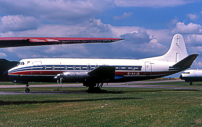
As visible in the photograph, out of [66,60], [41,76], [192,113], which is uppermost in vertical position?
[66,60]

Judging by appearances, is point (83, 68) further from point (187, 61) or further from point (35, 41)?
point (35, 41)

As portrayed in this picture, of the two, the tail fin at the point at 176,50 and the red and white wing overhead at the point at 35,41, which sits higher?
the tail fin at the point at 176,50

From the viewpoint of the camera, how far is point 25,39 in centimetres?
1224

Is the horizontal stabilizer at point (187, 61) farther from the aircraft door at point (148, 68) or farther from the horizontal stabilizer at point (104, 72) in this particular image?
the horizontal stabilizer at point (104, 72)

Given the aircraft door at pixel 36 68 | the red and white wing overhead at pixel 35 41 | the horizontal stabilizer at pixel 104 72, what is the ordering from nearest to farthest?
1. the red and white wing overhead at pixel 35 41
2. the horizontal stabilizer at pixel 104 72
3. the aircraft door at pixel 36 68

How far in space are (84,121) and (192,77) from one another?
53765 millimetres

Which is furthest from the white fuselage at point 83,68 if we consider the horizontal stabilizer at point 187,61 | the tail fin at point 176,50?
the tail fin at point 176,50

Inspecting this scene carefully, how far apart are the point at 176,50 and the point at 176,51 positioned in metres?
0.17

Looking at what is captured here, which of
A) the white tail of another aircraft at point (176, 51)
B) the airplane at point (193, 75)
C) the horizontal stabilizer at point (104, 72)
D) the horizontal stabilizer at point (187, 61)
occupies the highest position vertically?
the white tail of another aircraft at point (176, 51)

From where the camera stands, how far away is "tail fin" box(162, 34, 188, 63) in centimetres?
3484

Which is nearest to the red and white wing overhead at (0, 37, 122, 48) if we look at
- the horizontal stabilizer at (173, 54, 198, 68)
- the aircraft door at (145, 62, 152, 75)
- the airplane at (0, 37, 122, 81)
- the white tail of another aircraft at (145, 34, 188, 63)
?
the airplane at (0, 37, 122, 81)

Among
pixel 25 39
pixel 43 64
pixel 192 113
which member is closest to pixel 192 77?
pixel 43 64

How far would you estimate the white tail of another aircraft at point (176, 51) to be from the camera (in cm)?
3475

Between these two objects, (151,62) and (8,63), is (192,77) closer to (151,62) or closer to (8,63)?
(151,62)
